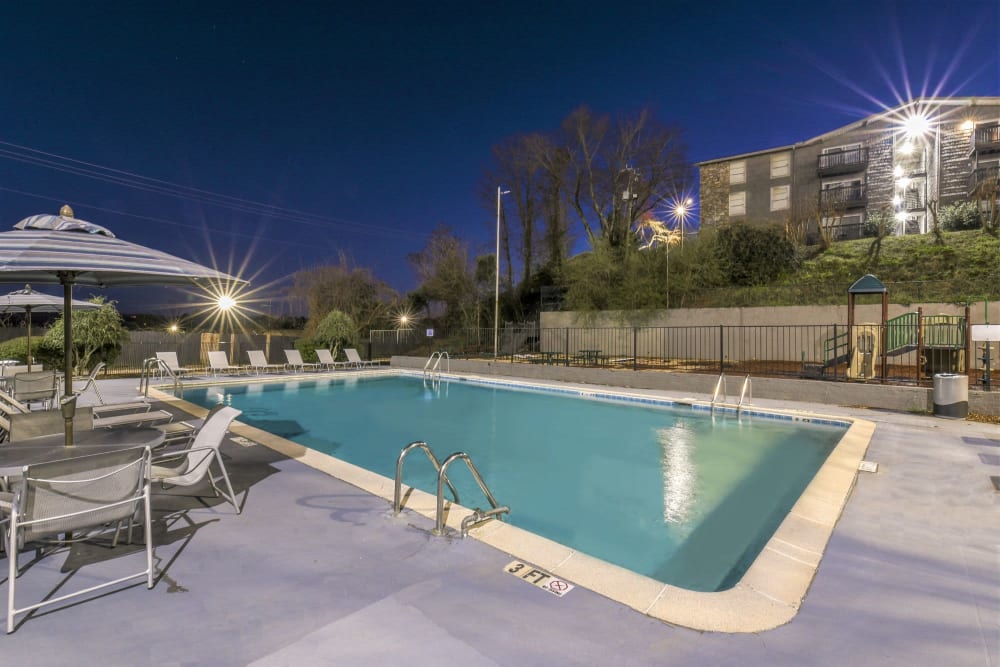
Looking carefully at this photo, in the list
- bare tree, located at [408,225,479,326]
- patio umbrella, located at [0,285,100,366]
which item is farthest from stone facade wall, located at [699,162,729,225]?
patio umbrella, located at [0,285,100,366]

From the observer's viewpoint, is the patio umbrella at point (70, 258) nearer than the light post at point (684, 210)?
Yes

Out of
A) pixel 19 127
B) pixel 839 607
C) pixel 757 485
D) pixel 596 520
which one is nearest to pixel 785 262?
pixel 757 485

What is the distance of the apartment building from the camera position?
2072 centimetres

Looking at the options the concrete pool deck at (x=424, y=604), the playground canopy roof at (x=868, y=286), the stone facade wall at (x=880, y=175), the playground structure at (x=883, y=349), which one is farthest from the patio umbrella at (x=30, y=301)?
the stone facade wall at (x=880, y=175)

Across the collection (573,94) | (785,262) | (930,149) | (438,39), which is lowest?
(785,262)

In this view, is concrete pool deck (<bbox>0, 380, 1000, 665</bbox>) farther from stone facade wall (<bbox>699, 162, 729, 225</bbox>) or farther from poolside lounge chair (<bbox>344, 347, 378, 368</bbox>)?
stone facade wall (<bbox>699, 162, 729, 225</bbox>)

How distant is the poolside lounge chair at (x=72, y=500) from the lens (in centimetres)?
213

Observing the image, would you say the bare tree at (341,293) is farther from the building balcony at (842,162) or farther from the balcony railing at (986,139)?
the balcony railing at (986,139)

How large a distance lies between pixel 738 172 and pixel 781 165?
6.69ft

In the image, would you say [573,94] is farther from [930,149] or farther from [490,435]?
[490,435]

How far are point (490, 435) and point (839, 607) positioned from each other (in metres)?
5.83

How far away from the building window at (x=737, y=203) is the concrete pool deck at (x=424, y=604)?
25604mm

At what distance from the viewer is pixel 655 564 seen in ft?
11.9

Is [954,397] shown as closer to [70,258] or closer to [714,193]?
[70,258]
